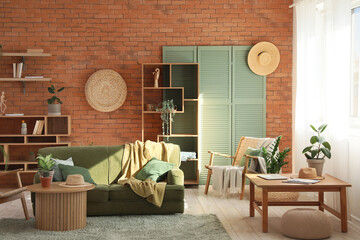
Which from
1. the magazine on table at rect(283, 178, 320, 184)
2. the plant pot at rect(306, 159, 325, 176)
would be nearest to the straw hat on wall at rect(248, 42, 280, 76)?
the plant pot at rect(306, 159, 325, 176)

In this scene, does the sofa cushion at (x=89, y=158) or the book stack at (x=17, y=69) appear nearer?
the sofa cushion at (x=89, y=158)

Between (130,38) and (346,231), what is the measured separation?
4746 mm

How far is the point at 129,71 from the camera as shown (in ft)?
26.8

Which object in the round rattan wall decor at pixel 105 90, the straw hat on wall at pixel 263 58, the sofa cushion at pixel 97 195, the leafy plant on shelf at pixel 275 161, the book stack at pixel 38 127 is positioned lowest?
the sofa cushion at pixel 97 195

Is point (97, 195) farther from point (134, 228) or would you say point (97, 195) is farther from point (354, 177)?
point (354, 177)

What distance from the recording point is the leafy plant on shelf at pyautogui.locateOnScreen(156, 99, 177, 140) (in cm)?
780

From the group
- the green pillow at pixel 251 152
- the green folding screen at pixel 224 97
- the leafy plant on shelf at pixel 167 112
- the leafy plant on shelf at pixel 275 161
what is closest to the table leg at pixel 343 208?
the leafy plant on shelf at pixel 275 161

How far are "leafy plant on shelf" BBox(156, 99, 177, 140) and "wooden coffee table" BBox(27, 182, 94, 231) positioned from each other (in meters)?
2.78

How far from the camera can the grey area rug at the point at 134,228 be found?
503 centimetres

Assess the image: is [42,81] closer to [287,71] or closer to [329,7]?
[287,71]

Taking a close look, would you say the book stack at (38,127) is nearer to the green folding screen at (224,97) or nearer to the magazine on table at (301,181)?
the green folding screen at (224,97)

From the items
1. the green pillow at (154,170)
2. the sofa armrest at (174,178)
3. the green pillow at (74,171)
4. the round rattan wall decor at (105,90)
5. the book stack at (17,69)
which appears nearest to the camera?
the green pillow at (74,171)

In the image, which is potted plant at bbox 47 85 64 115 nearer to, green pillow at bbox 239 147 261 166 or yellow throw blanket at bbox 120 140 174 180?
yellow throw blanket at bbox 120 140 174 180

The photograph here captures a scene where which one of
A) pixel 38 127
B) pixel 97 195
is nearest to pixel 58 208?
pixel 97 195
